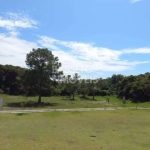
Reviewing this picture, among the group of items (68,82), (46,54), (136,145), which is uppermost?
(46,54)

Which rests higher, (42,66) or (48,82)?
(42,66)

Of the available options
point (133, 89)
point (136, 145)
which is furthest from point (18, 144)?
point (133, 89)

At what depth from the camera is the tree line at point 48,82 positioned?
42.9 metres

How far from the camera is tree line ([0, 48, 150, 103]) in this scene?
42.9m

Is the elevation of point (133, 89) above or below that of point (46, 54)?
below

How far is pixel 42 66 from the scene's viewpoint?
43.2 metres

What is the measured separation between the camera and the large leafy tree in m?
42.8

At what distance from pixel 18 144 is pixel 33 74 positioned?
104 ft

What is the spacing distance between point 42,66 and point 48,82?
10.1 ft

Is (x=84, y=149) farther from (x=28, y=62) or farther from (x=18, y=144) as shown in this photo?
(x=28, y=62)

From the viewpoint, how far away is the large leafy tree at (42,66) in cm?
4275

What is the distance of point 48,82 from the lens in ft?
Answer: 142

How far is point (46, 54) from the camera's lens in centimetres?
4338

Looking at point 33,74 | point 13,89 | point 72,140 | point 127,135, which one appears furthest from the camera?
point 13,89
